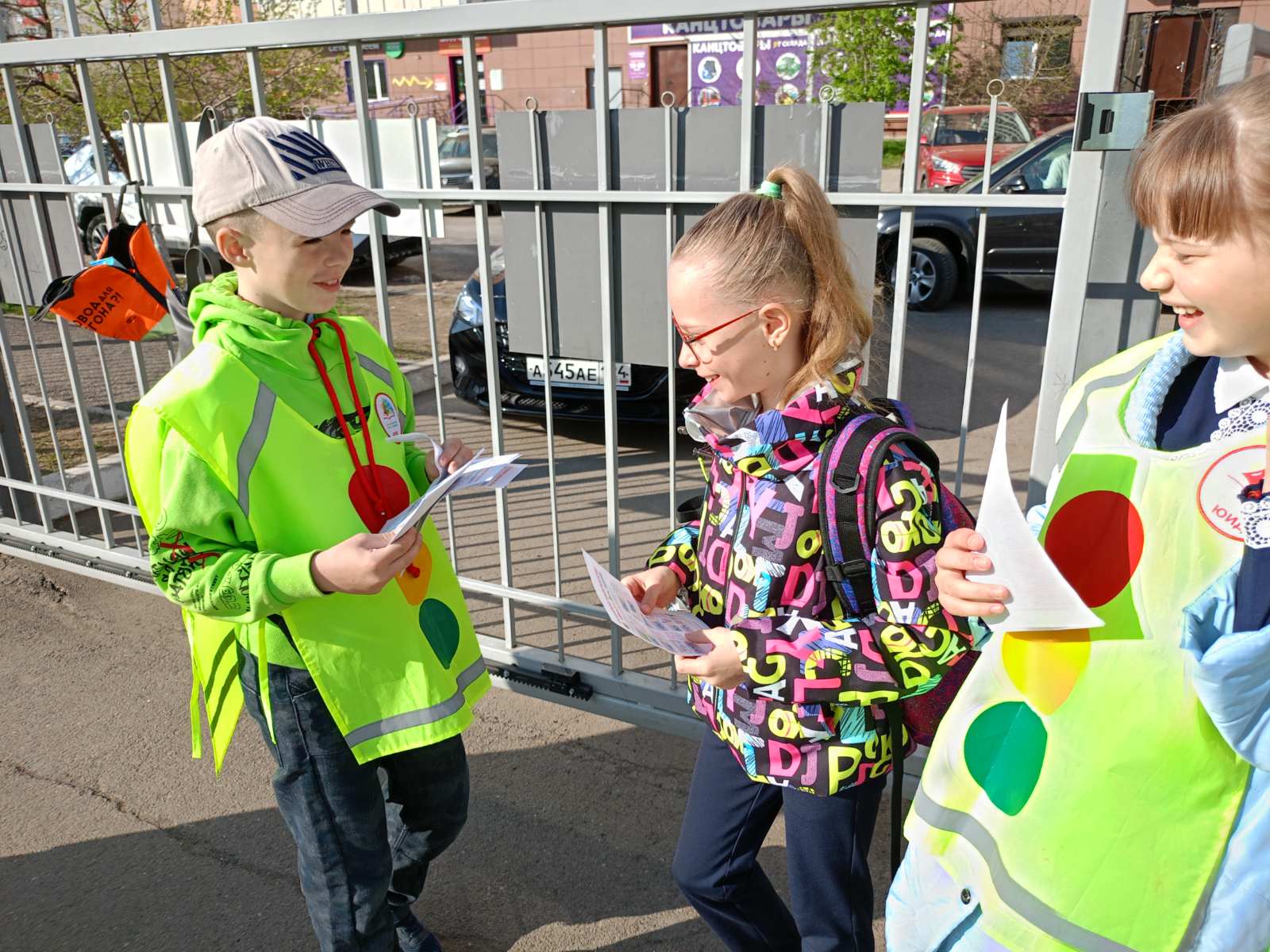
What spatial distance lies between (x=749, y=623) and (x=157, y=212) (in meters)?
2.90

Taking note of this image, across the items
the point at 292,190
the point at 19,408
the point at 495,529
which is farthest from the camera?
the point at 495,529

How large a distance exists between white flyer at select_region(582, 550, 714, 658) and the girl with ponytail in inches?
1.3

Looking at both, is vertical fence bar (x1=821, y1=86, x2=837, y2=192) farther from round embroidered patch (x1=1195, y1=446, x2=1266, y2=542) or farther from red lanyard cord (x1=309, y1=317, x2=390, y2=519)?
round embroidered patch (x1=1195, y1=446, x2=1266, y2=542)

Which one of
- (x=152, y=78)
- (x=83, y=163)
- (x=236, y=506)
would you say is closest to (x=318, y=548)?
(x=236, y=506)

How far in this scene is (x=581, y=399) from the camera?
Answer: 5719 millimetres

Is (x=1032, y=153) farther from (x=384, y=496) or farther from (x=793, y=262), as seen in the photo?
(x=384, y=496)

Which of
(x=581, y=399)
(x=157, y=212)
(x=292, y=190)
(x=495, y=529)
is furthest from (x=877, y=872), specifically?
(x=581, y=399)

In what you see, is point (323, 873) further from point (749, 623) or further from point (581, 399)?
point (581, 399)

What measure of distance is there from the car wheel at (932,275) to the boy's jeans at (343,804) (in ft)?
21.1

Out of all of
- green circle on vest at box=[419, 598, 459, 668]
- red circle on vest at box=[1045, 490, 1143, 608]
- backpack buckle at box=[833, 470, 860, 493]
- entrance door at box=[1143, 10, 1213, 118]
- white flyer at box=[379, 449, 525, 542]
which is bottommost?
green circle on vest at box=[419, 598, 459, 668]

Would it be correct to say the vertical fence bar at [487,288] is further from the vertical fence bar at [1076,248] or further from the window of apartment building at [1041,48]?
the window of apartment building at [1041,48]

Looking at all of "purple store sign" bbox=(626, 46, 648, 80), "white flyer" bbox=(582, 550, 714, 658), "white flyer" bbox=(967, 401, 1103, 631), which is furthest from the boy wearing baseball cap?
"purple store sign" bbox=(626, 46, 648, 80)

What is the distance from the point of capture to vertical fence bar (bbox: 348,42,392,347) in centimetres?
Result: 282

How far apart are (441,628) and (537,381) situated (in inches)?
146
